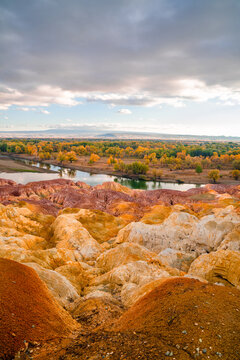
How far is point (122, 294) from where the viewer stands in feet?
48.9

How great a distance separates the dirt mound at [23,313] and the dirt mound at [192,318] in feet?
10.3

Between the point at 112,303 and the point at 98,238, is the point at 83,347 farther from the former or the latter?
the point at 98,238

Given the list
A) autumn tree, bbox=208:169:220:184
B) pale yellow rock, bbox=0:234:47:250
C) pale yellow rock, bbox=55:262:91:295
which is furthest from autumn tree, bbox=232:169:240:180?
pale yellow rock, bbox=55:262:91:295

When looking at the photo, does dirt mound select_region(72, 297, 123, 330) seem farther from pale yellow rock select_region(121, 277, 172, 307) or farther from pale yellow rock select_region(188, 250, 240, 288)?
pale yellow rock select_region(188, 250, 240, 288)

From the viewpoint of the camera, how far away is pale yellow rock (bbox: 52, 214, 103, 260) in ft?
82.1

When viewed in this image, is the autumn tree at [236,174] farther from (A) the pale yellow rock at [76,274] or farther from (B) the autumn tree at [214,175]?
(A) the pale yellow rock at [76,274]

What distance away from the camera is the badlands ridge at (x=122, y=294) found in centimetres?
749

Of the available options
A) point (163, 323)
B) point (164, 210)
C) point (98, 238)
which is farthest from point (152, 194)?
point (163, 323)

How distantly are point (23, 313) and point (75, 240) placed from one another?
1769 centimetres

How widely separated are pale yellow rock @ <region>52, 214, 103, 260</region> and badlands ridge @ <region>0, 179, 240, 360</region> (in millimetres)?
131

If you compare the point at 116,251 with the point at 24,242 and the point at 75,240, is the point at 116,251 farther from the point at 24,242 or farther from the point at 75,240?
the point at 24,242

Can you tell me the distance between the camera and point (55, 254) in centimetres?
2103

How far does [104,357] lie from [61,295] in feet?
26.9

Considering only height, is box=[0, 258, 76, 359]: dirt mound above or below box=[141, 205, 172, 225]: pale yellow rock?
above
